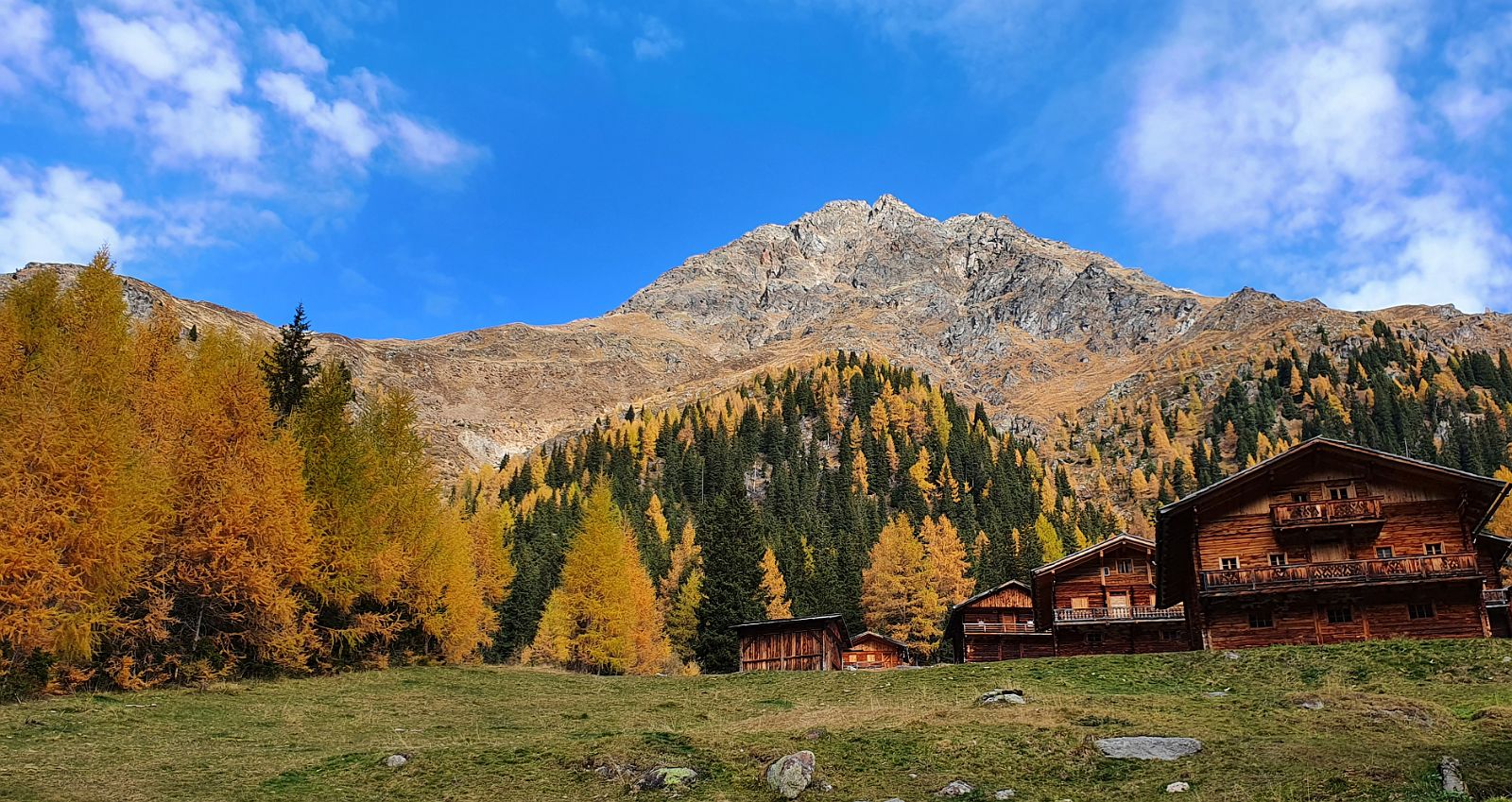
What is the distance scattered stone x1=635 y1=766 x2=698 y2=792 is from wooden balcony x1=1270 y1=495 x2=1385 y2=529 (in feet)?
109

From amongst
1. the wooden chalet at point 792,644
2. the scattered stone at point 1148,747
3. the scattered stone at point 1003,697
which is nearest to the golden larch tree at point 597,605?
the wooden chalet at point 792,644

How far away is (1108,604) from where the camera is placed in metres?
55.4

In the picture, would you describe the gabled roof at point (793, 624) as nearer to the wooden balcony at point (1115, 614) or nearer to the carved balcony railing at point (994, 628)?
the carved balcony railing at point (994, 628)

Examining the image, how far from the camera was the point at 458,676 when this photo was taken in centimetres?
3925

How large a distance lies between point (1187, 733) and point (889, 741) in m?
6.11

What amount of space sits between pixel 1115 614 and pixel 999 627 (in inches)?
370

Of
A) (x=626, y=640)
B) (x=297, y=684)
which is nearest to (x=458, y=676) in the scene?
(x=297, y=684)

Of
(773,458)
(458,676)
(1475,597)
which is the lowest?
(458,676)

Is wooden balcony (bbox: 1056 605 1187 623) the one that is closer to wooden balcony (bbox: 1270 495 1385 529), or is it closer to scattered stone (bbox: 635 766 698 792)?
wooden balcony (bbox: 1270 495 1385 529)

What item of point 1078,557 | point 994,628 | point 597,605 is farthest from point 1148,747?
point 597,605

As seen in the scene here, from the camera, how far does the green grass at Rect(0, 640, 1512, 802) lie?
16.3 meters

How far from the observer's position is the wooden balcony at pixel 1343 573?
37.0 meters

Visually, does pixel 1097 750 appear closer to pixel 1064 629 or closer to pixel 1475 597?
pixel 1475 597

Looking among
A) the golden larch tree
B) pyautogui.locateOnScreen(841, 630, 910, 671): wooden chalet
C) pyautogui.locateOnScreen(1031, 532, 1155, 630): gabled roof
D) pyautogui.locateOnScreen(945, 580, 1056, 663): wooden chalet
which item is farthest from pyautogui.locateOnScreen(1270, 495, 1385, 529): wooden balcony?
the golden larch tree
